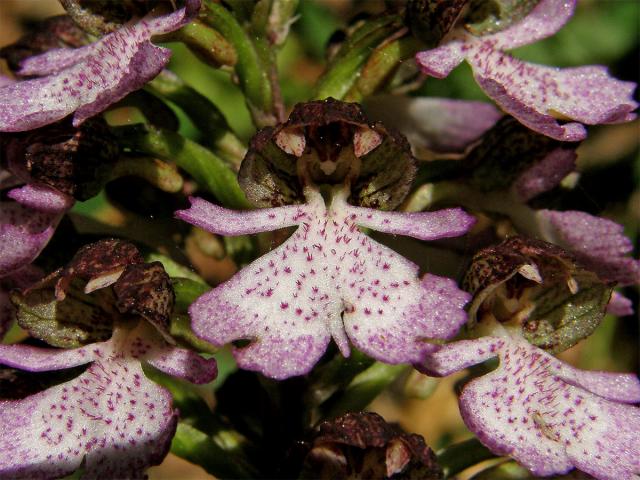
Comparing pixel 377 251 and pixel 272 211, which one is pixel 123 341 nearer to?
pixel 272 211

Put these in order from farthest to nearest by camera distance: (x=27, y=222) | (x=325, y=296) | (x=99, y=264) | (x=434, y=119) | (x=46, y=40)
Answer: (x=434, y=119), (x=46, y=40), (x=27, y=222), (x=99, y=264), (x=325, y=296)

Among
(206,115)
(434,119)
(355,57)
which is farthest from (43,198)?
(434,119)

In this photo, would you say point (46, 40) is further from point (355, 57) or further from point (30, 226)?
point (355, 57)

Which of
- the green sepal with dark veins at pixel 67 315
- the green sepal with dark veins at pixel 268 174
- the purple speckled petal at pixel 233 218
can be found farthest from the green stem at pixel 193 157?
the green sepal with dark veins at pixel 67 315

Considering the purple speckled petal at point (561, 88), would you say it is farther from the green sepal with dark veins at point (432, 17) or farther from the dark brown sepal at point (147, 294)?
the dark brown sepal at point (147, 294)

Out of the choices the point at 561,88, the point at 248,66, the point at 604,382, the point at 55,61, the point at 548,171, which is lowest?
the point at 604,382
